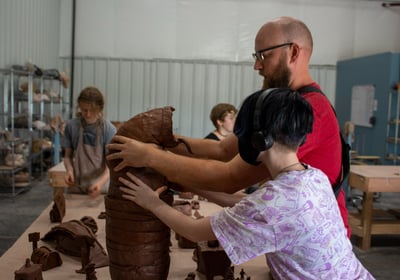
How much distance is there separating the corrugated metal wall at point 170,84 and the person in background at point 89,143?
643 centimetres

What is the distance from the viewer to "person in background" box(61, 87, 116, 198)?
3.14 m

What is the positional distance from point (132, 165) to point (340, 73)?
9341 mm

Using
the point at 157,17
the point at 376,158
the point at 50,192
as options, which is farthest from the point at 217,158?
the point at 157,17

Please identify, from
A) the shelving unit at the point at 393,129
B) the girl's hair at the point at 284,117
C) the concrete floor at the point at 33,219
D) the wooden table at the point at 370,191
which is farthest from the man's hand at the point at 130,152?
the shelving unit at the point at 393,129

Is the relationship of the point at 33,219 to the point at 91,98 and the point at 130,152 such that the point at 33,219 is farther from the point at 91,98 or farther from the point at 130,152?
the point at 130,152

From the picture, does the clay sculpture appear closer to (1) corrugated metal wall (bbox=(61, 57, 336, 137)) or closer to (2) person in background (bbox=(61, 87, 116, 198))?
(2) person in background (bbox=(61, 87, 116, 198))

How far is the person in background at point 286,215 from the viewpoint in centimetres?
112

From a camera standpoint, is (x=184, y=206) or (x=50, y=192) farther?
(x=50, y=192)

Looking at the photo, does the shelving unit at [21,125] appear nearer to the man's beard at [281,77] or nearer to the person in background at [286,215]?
the man's beard at [281,77]

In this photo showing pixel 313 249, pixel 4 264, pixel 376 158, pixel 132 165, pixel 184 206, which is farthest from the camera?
pixel 376 158

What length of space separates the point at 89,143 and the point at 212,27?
7.29 meters

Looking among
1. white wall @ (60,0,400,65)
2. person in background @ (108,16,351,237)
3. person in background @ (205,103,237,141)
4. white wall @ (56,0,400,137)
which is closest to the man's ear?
person in background @ (108,16,351,237)

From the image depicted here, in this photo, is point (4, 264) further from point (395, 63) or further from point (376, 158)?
point (395, 63)

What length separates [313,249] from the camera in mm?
1158
